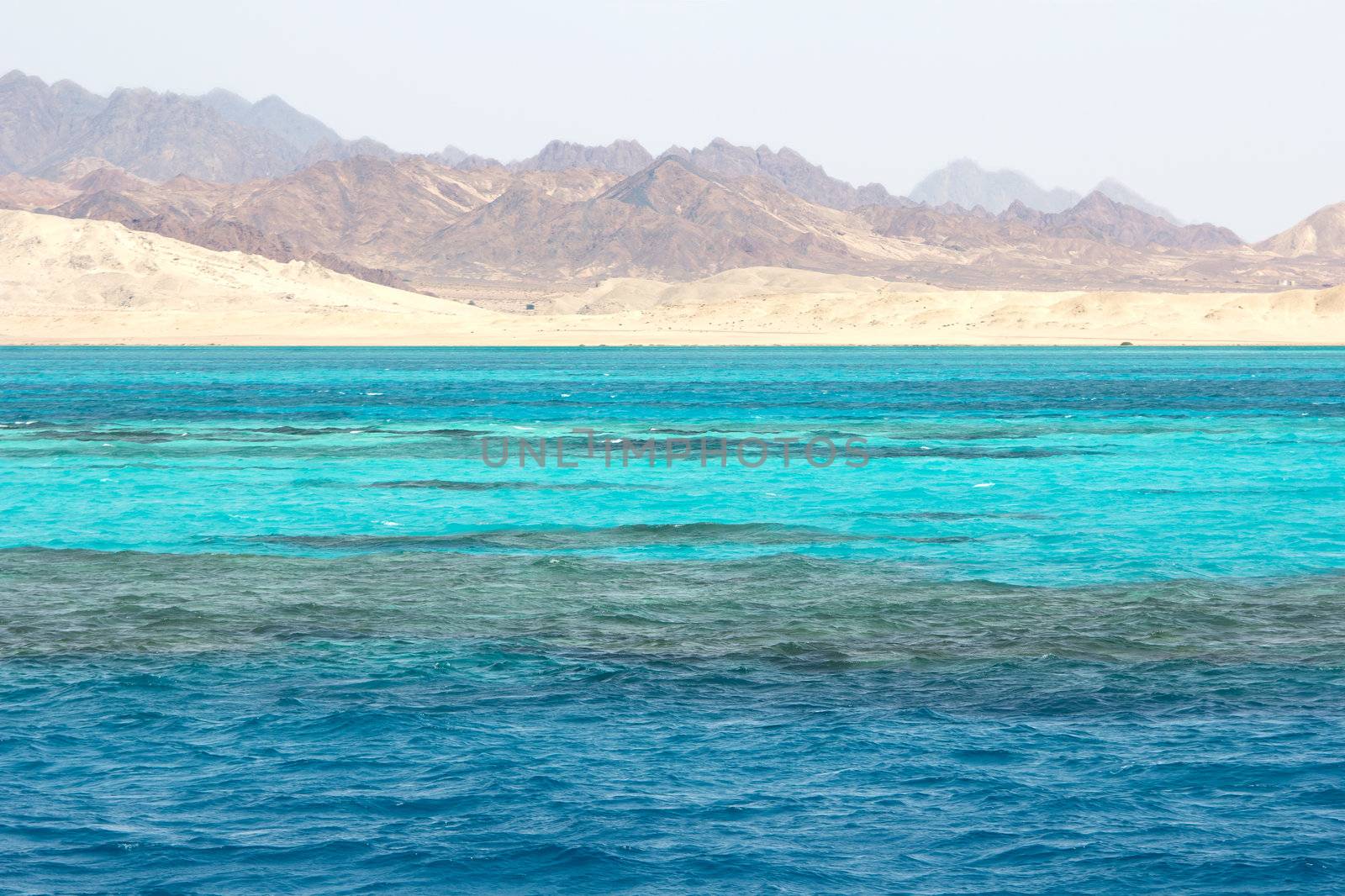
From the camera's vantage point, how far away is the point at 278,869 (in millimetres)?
10250

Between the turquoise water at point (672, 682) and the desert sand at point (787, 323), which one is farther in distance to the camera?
the desert sand at point (787, 323)

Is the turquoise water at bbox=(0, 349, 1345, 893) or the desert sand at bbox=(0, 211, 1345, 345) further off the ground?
the desert sand at bbox=(0, 211, 1345, 345)

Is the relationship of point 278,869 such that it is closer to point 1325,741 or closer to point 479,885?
point 479,885

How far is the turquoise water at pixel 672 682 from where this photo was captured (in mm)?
10641

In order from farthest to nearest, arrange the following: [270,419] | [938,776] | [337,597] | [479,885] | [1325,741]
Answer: [270,419], [337,597], [1325,741], [938,776], [479,885]

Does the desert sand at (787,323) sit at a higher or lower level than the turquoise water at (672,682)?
higher

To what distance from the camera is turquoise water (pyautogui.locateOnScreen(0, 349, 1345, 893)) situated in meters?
10.6

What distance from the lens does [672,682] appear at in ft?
49.0

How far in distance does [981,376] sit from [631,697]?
82.5m

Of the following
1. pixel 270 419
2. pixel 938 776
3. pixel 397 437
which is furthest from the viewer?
pixel 270 419

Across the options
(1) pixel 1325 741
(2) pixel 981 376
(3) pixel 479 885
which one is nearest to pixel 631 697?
(3) pixel 479 885

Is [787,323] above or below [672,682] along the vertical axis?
above

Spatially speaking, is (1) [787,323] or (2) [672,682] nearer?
(2) [672,682]

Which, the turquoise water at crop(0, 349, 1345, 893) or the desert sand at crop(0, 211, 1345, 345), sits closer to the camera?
the turquoise water at crop(0, 349, 1345, 893)
